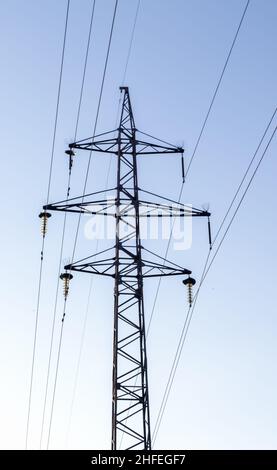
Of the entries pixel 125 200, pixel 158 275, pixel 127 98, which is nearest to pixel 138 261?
pixel 158 275

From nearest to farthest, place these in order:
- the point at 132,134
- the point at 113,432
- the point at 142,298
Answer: the point at 113,432 < the point at 142,298 < the point at 132,134

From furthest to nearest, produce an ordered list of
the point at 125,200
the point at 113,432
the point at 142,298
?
1. the point at 125,200
2. the point at 142,298
3. the point at 113,432

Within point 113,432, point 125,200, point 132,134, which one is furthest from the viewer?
point 132,134
